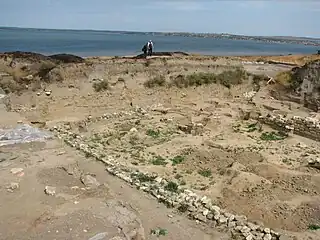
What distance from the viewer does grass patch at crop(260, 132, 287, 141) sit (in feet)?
45.2

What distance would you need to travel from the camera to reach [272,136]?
553 inches

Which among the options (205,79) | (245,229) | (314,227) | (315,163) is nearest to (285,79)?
(205,79)

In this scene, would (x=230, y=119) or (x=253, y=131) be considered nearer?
(x=253, y=131)

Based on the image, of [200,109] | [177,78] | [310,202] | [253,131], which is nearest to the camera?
[310,202]

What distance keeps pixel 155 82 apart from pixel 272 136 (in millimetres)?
7563

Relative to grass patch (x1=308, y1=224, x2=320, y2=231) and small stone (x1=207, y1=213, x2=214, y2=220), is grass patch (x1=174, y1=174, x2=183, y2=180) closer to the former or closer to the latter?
small stone (x1=207, y1=213, x2=214, y2=220)

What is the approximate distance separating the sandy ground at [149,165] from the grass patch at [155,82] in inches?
12.1

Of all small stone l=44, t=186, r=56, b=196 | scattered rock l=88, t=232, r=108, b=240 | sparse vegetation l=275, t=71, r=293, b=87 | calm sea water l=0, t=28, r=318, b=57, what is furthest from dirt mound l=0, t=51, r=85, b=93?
calm sea water l=0, t=28, r=318, b=57

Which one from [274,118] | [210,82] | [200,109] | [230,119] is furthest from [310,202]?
[210,82]

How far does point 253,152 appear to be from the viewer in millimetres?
12164

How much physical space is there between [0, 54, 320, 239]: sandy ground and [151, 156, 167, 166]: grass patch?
27mm

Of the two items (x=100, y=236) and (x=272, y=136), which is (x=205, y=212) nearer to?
(x=100, y=236)

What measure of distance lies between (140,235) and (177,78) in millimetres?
14316

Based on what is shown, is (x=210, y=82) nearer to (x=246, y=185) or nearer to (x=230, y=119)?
(x=230, y=119)
